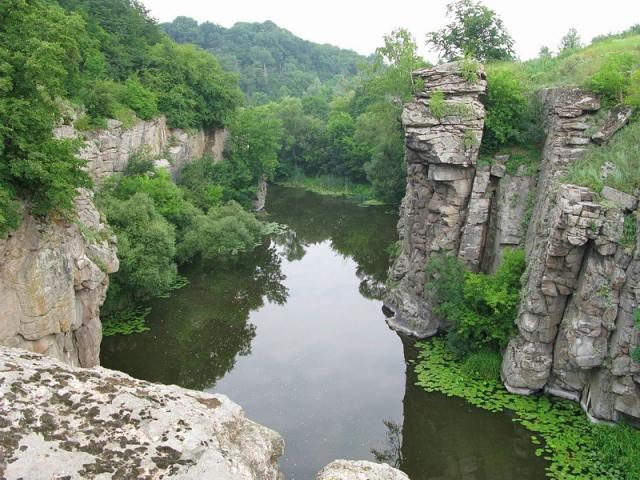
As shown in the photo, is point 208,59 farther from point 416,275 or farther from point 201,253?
point 416,275

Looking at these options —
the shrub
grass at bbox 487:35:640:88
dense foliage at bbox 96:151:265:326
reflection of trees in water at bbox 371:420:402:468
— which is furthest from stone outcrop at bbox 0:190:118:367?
the shrub

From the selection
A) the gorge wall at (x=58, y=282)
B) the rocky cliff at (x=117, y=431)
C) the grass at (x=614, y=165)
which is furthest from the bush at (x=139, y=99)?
the rocky cliff at (x=117, y=431)

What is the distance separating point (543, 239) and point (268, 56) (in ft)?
433

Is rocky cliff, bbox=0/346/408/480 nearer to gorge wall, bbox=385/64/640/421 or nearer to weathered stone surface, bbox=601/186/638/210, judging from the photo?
gorge wall, bbox=385/64/640/421

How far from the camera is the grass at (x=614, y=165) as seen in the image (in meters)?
16.2

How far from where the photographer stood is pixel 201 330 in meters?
25.0

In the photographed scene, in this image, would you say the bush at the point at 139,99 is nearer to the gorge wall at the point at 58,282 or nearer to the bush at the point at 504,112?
the gorge wall at the point at 58,282

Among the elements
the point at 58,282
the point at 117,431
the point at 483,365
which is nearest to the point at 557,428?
the point at 483,365

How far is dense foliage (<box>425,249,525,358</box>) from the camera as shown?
1906 centimetres

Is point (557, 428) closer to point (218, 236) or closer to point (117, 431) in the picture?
point (117, 431)

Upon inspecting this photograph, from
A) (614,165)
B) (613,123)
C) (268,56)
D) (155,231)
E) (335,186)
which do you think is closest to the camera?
(614,165)

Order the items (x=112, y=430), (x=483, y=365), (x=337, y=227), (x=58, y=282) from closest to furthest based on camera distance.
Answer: (x=112, y=430), (x=58, y=282), (x=483, y=365), (x=337, y=227)

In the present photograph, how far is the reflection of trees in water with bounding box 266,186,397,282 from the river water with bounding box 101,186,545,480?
157 centimetres

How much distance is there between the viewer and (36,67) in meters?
12.8
